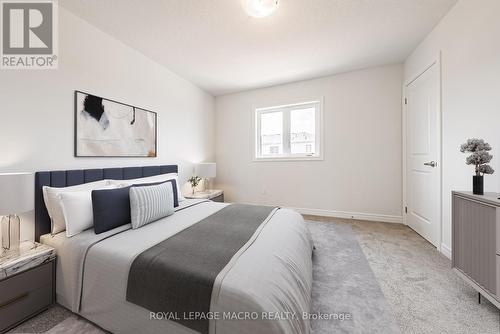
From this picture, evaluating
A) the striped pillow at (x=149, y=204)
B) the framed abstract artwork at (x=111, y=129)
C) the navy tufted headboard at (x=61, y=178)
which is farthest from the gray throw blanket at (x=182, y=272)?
the framed abstract artwork at (x=111, y=129)

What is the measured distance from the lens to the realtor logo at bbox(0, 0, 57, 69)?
5.21ft

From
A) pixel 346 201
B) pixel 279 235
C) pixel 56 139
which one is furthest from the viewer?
pixel 346 201

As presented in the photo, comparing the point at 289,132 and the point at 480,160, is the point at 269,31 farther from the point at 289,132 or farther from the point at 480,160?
the point at 480,160

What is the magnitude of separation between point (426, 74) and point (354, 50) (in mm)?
951

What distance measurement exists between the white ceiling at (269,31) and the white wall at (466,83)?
0.25 metres

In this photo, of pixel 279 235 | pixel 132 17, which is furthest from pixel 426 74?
pixel 132 17

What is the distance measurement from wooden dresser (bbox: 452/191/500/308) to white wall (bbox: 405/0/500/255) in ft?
1.29

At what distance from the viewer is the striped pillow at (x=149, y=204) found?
168 centimetres

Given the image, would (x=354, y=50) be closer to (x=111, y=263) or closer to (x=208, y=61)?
(x=208, y=61)

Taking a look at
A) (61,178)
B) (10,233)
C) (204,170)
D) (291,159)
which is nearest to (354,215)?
(291,159)

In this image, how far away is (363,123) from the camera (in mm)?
3277

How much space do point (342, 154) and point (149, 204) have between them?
10.3 ft

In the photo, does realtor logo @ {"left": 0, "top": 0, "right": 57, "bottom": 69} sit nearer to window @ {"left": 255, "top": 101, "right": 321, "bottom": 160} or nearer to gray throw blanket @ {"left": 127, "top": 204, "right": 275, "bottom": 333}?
gray throw blanket @ {"left": 127, "top": 204, "right": 275, "bottom": 333}

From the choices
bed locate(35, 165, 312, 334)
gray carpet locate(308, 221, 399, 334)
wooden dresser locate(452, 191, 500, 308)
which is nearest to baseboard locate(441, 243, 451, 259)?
wooden dresser locate(452, 191, 500, 308)
